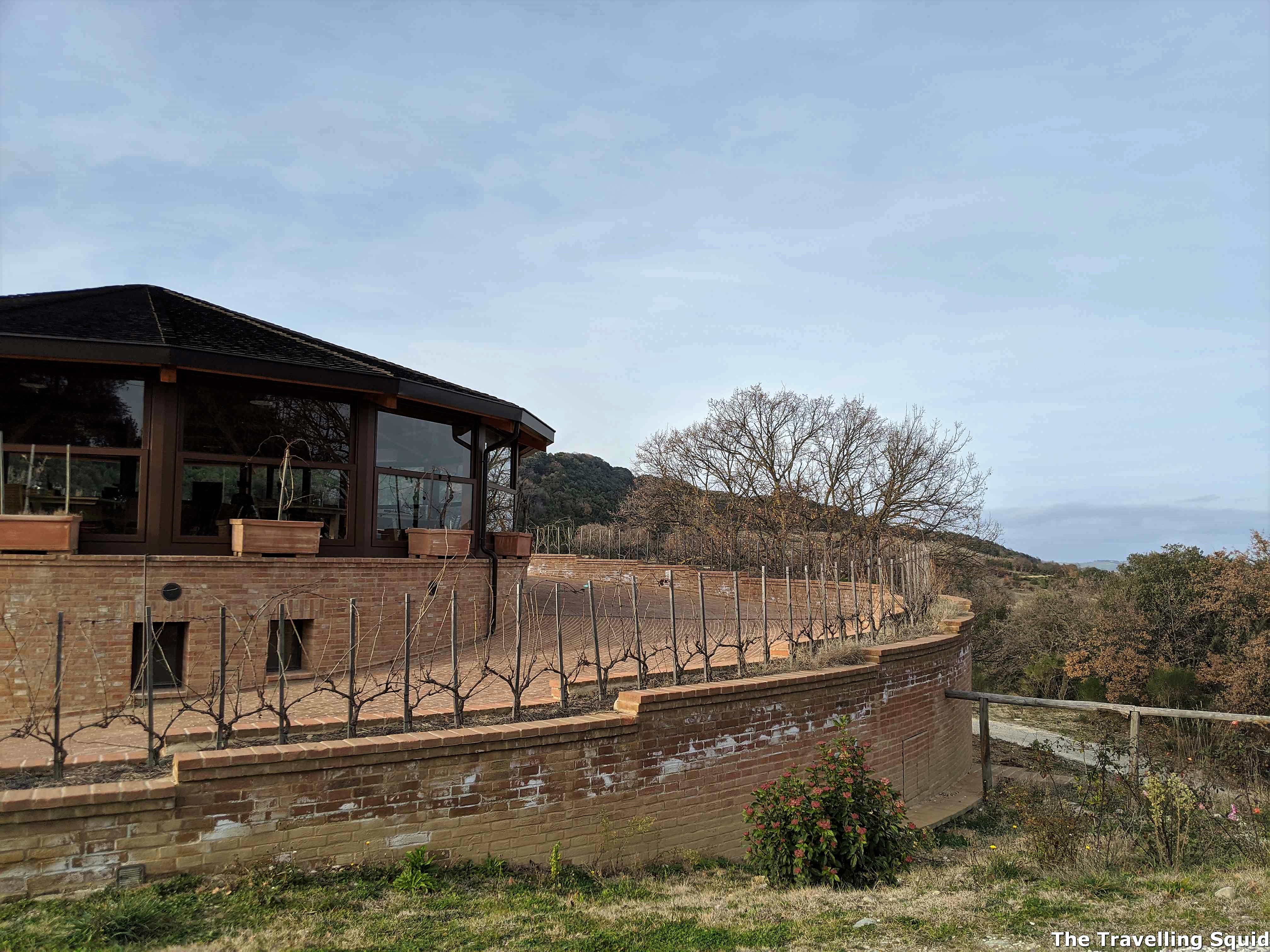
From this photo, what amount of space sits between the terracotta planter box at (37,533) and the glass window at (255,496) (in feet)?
3.59

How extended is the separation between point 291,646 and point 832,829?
20.5ft

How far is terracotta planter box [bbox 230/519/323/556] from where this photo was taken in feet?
27.8

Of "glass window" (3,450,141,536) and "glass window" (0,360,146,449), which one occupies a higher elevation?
"glass window" (0,360,146,449)

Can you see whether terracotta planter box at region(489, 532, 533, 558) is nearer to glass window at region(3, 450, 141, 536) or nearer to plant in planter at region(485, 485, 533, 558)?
plant in planter at region(485, 485, 533, 558)

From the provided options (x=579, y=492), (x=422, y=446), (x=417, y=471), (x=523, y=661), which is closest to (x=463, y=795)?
(x=523, y=661)

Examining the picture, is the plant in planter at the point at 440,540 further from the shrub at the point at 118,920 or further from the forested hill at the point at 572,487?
the forested hill at the point at 572,487

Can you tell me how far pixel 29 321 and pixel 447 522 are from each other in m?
5.22

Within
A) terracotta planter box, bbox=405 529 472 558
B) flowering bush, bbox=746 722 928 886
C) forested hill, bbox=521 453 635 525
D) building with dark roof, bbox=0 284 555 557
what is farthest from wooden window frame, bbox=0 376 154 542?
forested hill, bbox=521 453 635 525

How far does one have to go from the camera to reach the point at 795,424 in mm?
23703

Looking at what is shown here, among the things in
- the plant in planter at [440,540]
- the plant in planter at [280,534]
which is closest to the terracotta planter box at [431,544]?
the plant in planter at [440,540]

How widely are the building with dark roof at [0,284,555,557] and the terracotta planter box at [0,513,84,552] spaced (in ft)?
1.37

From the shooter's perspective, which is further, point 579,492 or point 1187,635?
point 579,492

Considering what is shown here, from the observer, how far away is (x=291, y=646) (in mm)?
8852

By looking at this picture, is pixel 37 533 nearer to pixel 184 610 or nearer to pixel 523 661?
pixel 184 610
